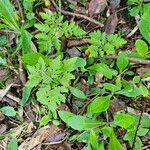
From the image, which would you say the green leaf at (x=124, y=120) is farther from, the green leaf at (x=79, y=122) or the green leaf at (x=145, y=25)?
the green leaf at (x=145, y=25)

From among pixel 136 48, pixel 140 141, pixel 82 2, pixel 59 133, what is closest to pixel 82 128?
pixel 59 133

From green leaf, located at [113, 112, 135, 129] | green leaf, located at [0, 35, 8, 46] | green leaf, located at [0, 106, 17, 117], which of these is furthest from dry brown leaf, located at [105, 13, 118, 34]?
green leaf, located at [0, 106, 17, 117]

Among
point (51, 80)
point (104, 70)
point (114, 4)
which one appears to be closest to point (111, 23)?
point (114, 4)

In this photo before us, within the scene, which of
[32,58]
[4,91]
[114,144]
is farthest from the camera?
[4,91]

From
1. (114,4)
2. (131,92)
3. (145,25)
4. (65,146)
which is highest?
(114,4)

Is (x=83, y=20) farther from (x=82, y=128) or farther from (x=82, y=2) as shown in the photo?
(x=82, y=128)

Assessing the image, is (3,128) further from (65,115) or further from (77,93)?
(77,93)

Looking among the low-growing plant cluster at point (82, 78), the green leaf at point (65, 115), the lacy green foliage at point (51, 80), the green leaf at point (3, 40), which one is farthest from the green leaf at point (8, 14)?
the green leaf at point (65, 115)
